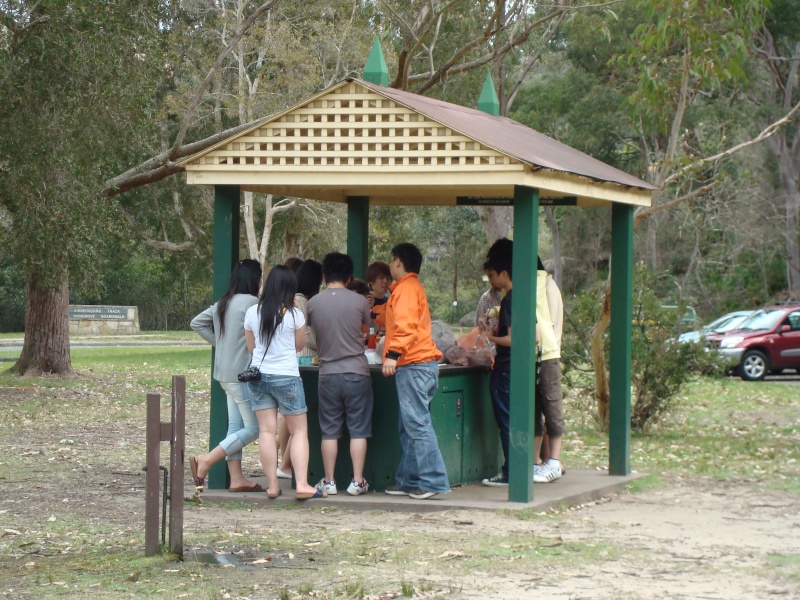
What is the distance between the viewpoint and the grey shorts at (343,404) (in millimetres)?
8875

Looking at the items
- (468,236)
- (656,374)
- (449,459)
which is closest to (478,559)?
(449,459)

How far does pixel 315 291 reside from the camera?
31.6 feet

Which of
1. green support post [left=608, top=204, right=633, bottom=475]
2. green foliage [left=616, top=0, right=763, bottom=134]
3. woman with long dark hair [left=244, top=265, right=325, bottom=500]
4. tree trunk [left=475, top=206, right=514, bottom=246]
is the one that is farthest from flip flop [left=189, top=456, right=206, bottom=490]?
tree trunk [left=475, top=206, right=514, bottom=246]

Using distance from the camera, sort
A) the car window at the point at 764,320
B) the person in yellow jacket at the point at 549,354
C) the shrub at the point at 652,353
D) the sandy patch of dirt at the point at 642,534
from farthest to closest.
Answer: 1. the car window at the point at 764,320
2. the shrub at the point at 652,353
3. the person in yellow jacket at the point at 549,354
4. the sandy patch of dirt at the point at 642,534

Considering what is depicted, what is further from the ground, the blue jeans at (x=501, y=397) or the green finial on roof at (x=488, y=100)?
the green finial on roof at (x=488, y=100)

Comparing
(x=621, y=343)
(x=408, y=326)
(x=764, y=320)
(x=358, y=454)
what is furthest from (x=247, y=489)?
(x=764, y=320)

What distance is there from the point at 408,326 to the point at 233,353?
1.33 meters

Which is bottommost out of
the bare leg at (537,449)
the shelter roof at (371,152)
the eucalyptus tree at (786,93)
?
the bare leg at (537,449)

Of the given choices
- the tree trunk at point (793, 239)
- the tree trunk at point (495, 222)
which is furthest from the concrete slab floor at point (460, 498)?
the tree trunk at point (793, 239)

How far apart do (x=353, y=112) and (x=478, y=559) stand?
144 inches

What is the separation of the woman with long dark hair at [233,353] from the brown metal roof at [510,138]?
1.75m

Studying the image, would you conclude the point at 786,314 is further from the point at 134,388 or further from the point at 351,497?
the point at 351,497

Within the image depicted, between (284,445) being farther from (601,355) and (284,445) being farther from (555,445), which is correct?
(601,355)

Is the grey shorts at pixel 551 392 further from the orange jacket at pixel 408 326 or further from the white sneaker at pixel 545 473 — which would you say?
Result: the orange jacket at pixel 408 326
